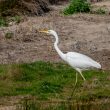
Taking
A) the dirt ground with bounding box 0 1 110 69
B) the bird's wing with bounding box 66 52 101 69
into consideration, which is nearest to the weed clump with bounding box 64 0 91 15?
the dirt ground with bounding box 0 1 110 69

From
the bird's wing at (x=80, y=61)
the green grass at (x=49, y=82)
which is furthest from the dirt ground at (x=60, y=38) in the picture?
the bird's wing at (x=80, y=61)

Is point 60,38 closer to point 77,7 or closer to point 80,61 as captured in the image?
point 80,61

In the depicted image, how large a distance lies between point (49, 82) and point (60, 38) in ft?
17.9

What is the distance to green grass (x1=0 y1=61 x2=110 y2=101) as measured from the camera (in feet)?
42.4

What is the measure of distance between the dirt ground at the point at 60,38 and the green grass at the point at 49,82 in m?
1.01

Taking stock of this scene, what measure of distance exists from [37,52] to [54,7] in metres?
10.1

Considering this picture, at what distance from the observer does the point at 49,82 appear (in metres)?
13.7

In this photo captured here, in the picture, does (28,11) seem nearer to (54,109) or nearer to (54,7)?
(54,7)

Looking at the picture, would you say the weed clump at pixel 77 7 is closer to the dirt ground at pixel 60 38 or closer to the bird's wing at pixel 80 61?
the dirt ground at pixel 60 38

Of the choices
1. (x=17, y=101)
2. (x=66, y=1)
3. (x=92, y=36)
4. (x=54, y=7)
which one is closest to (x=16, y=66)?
(x=17, y=101)

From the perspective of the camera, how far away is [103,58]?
16.4 meters

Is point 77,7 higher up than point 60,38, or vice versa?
point 60,38

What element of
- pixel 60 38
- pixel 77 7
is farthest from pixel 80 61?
pixel 77 7

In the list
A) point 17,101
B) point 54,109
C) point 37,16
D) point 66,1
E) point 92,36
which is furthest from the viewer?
point 66,1
